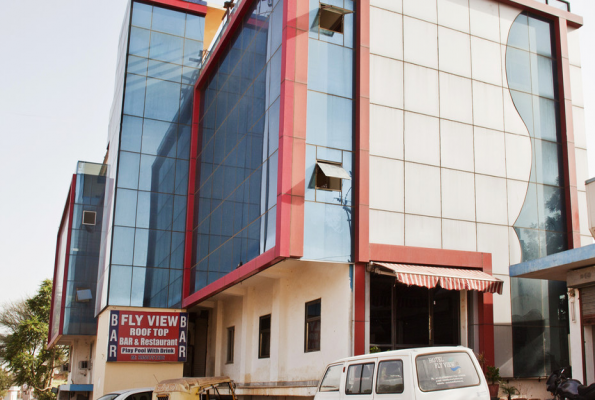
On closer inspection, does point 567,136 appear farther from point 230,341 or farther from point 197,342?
point 197,342

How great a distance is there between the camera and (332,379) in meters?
11.8

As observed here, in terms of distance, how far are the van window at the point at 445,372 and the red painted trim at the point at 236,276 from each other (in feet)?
23.0

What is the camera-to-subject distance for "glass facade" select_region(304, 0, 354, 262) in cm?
1669

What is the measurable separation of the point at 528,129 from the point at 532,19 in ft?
13.3

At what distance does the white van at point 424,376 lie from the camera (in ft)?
31.7

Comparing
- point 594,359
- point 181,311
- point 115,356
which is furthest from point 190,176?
point 594,359

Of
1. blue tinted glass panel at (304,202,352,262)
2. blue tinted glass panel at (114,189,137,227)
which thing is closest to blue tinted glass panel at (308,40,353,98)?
blue tinted glass panel at (304,202,352,262)

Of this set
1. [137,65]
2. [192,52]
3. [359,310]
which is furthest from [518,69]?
[137,65]

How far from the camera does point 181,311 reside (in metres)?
27.3

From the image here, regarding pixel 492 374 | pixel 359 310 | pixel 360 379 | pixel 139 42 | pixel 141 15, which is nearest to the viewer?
pixel 360 379

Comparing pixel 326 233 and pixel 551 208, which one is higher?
pixel 551 208

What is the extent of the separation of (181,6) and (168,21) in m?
0.97

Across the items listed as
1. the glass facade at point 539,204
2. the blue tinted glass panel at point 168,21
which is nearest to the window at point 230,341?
the glass facade at point 539,204

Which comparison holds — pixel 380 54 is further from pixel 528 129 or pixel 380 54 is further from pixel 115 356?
pixel 115 356
